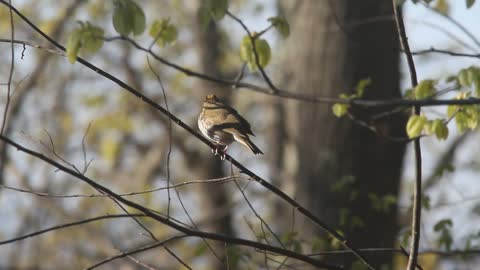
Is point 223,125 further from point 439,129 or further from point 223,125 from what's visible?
point 439,129

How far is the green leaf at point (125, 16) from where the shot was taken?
293 centimetres

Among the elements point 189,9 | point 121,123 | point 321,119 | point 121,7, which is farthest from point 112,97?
point 121,7

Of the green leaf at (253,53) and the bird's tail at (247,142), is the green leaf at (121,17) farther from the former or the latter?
the bird's tail at (247,142)

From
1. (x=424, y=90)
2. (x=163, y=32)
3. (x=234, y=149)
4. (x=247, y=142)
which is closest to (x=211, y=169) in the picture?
(x=234, y=149)

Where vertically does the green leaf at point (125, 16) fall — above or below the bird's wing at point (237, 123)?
below

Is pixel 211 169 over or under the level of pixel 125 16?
over

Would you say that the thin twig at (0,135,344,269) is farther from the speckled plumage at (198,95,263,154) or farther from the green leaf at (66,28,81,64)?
the speckled plumage at (198,95,263,154)

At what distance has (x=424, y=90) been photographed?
281 cm

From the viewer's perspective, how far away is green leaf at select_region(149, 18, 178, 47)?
3.53 meters

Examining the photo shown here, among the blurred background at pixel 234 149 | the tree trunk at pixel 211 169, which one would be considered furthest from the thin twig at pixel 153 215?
the tree trunk at pixel 211 169

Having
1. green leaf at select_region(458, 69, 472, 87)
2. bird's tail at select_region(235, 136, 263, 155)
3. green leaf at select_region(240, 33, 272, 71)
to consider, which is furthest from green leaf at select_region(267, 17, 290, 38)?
green leaf at select_region(458, 69, 472, 87)

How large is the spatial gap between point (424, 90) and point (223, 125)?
193 cm

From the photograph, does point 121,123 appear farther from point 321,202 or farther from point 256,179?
point 256,179

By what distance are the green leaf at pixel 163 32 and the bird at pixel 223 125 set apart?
32.9 inches
